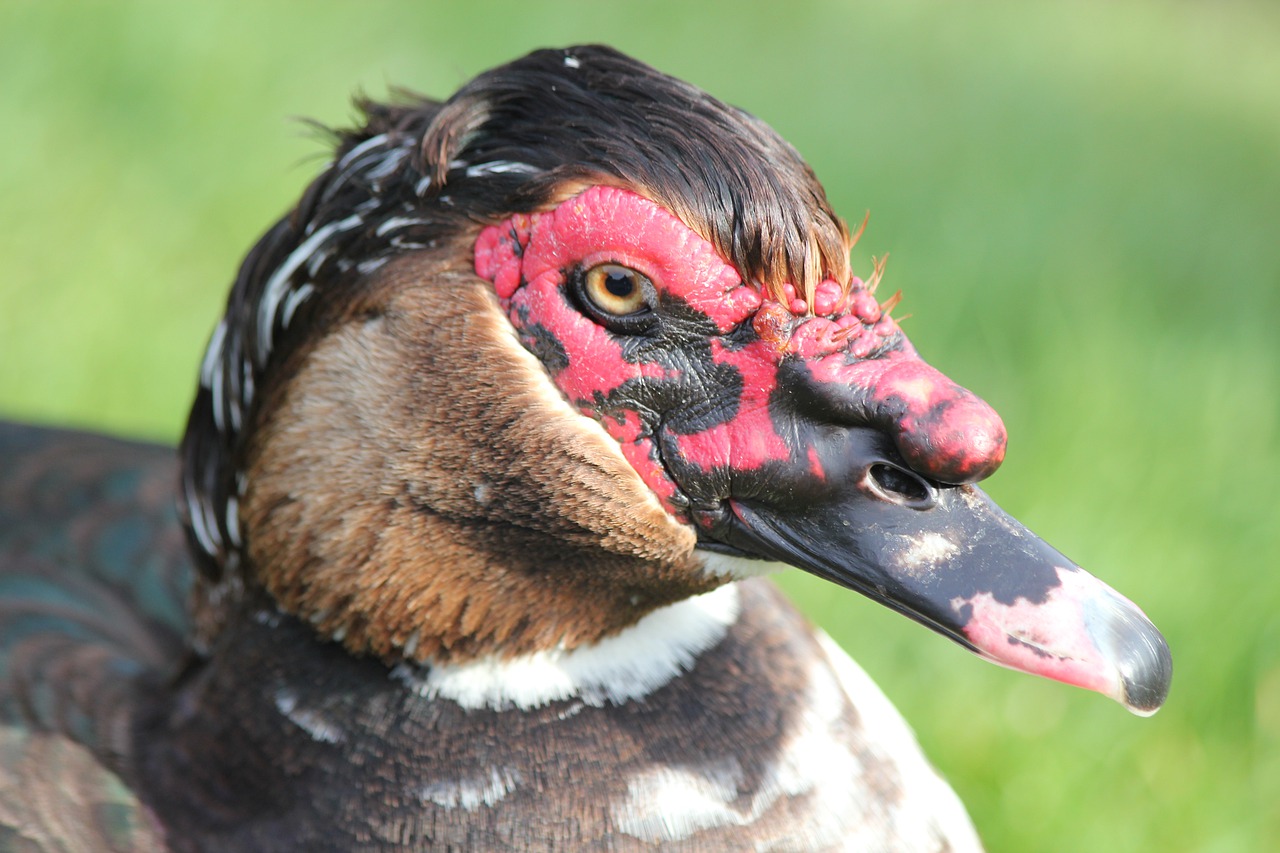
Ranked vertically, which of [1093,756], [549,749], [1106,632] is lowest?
[1093,756]

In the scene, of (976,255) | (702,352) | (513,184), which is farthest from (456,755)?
(976,255)

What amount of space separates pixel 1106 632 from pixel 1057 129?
6129 millimetres

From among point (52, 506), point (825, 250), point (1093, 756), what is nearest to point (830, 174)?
point (1093, 756)

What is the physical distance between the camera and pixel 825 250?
5.44ft

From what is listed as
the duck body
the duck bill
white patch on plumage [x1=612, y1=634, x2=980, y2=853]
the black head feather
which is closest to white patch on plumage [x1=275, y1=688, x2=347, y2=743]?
the duck body

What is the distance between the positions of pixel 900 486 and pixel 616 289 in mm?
454

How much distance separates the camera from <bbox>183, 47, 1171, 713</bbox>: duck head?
5.26 ft

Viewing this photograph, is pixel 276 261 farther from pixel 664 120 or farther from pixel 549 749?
pixel 549 749

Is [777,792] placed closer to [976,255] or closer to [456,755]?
[456,755]

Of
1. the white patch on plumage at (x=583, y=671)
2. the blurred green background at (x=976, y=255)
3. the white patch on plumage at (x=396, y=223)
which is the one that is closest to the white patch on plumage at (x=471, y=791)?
the white patch on plumage at (x=583, y=671)

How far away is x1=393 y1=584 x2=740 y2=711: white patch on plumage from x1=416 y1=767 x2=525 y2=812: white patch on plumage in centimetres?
10

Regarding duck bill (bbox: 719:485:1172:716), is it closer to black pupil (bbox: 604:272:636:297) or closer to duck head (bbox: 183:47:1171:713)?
duck head (bbox: 183:47:1171:713)

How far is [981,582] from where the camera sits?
158 centimetres

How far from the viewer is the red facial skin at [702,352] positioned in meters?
1.59
